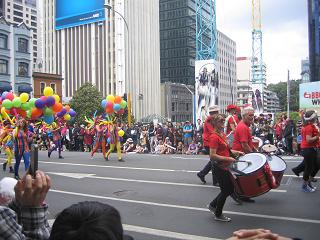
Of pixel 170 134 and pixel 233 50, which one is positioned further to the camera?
pixel 233 50

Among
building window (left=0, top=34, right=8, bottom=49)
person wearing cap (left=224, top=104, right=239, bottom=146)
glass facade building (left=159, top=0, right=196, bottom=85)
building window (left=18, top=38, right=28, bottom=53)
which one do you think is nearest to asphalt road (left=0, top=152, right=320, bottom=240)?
person wearing cap (left=224, top=104, right=239, bottom=146)

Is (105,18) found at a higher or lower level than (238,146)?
higher

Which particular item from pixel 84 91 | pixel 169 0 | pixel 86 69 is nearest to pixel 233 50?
pixel 169 0

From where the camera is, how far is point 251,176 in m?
6.71

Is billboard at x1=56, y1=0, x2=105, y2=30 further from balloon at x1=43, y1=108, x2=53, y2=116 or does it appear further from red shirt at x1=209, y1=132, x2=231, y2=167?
red shirt at x1=209, y1=132, x2=231, y2=167

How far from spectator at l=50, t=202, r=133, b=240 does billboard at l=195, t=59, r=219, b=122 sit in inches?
1409

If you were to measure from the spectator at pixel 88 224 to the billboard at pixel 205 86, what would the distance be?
3580 centimetres

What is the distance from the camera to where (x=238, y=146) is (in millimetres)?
8312

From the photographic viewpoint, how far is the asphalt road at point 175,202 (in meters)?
6.52

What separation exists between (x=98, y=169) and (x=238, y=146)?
21.5 ft

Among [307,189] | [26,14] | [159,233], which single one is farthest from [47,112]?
[26,14]

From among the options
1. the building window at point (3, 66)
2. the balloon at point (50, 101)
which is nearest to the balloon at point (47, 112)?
the balloon at point (50, 101)

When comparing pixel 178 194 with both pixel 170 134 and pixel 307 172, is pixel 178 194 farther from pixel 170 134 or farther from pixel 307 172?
pixel 170 134

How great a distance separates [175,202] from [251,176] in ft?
7.27
